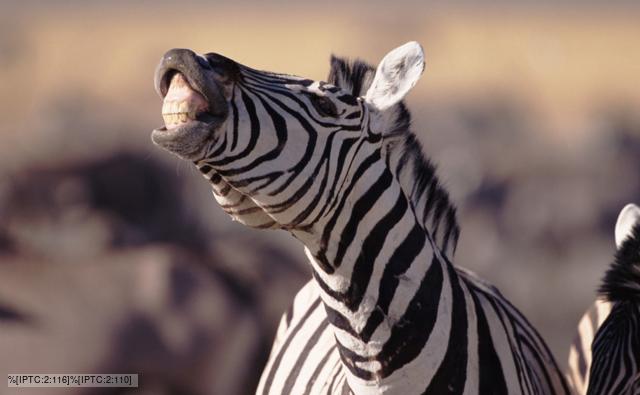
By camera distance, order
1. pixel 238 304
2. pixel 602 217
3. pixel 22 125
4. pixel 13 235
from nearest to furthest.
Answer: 1. pixel 238 304
2. pixel 13 235
3. pixel 602 217
4. pixel 22 125

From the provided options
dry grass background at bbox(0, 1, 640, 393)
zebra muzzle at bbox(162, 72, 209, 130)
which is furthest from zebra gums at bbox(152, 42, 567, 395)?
dry grass background at bbox(0, 1, 640, 393)

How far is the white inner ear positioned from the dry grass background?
19.6ft

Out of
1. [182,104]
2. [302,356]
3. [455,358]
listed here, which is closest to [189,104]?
[182,104]

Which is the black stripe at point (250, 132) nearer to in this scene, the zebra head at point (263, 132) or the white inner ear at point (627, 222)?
the zebra head at point (263, 132)

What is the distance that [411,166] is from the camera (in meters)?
Answer: 3.57

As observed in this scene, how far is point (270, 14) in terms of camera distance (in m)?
31.2

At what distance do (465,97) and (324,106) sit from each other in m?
24.4

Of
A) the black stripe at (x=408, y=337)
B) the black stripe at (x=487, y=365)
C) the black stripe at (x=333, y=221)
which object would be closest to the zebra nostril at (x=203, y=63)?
the black stripe at (x=333, y=221)

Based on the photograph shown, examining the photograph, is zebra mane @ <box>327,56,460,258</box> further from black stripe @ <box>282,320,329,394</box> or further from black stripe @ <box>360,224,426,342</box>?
black stripe @ <box>282,320,329,394</box>

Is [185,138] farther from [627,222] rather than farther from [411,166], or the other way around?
[627,222]

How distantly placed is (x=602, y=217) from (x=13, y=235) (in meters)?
7.75

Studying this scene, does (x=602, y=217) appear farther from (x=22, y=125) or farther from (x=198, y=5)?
(x=198, y=5)

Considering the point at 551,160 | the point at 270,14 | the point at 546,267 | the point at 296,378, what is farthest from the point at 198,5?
the point at 296,378

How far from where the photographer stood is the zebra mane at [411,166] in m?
3.45
